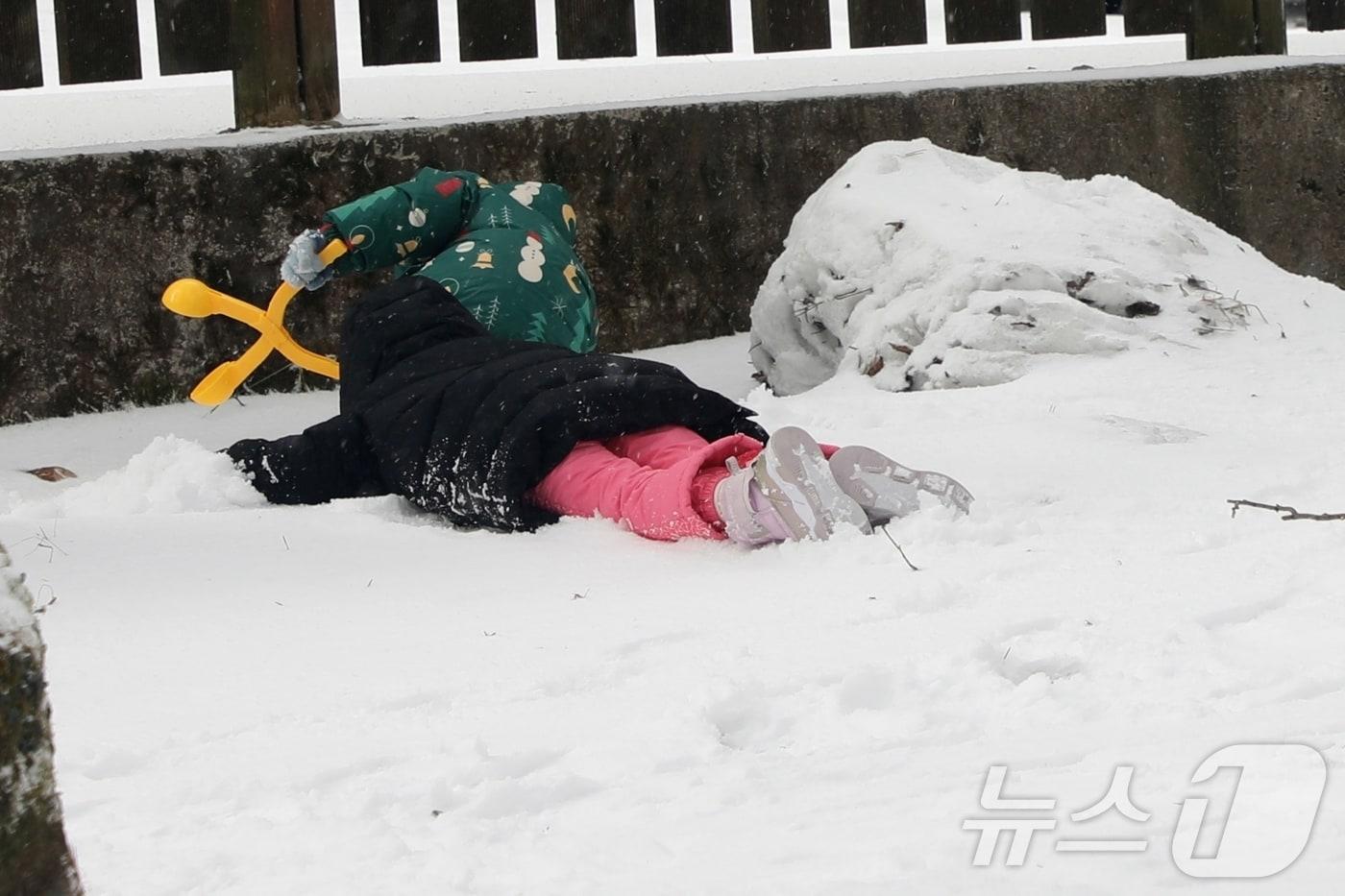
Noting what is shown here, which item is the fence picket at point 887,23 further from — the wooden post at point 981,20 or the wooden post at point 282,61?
the wooden post at point 282,61

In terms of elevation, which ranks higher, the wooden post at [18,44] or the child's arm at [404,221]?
the wooden post at [18,44]

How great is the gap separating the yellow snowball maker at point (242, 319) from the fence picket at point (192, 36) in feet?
4.21

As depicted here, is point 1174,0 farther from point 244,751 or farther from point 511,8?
point 244,751

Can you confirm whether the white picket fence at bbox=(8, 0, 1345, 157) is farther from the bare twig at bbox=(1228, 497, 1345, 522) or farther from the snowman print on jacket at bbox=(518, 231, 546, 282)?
the bare twig at bbox=(1228, 497, 1345, 522)

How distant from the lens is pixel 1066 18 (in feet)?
16.8

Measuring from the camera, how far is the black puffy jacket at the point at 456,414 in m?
2.53

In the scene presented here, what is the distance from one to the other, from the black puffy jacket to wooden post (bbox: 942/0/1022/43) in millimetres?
2660

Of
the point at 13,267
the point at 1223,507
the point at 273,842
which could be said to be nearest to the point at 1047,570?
the point at 1223,507

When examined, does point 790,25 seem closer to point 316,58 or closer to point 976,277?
point 316,58

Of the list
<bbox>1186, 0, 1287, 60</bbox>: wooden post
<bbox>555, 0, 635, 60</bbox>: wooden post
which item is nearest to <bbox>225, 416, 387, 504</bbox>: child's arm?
<bbox>555, 0, 635, 60</bbox>: wooden post

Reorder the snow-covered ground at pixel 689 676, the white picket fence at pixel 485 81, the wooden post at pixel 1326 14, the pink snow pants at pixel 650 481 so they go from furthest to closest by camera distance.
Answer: the wooden post at pixel 1326 14 → the white picket fence at pixel 485 81 → the pink snow pants at pixel 650 481 → the snow-covered ground at pixel 689 676

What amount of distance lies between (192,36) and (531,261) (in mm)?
1579

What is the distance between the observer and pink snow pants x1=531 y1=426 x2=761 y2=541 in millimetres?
2348

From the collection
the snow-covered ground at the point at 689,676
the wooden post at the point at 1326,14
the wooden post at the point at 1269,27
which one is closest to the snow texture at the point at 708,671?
the snow-covered ground at the point at 689,676
